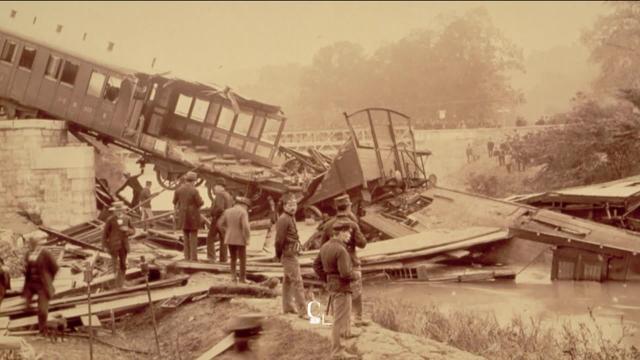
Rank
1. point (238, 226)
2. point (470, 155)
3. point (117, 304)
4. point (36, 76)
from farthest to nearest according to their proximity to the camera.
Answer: point (470, 155)
point (36, 76)
point (238, 226)
point (117, 304)

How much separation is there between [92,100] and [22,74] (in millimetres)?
2280

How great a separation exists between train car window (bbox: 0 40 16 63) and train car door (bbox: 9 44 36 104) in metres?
0.27

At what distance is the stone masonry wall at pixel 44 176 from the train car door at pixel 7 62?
3.16m

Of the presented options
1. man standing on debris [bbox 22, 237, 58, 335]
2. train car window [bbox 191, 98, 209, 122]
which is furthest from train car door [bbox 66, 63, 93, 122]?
man standing on debris [bbox 22, 237, 58, 335]

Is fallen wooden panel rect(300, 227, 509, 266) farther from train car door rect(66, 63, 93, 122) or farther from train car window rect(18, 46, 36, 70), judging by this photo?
train car window rect(18, 46, 36, 70)

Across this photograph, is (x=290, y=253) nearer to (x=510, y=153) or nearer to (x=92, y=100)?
(x=92, y=100)

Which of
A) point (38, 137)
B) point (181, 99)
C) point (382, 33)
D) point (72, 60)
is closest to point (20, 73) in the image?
point (72, 60)

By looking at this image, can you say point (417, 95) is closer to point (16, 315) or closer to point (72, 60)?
point (72, 60)

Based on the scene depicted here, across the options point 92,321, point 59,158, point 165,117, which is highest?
point 165,117

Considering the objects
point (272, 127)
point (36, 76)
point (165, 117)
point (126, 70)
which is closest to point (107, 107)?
point (126, 70)

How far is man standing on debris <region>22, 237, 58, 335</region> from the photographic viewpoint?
891cm

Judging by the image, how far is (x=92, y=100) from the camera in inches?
881

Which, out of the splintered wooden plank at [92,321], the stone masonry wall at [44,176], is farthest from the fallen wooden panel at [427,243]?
the stone masonry wall at [44,176]

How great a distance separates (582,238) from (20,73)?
17.1 m
